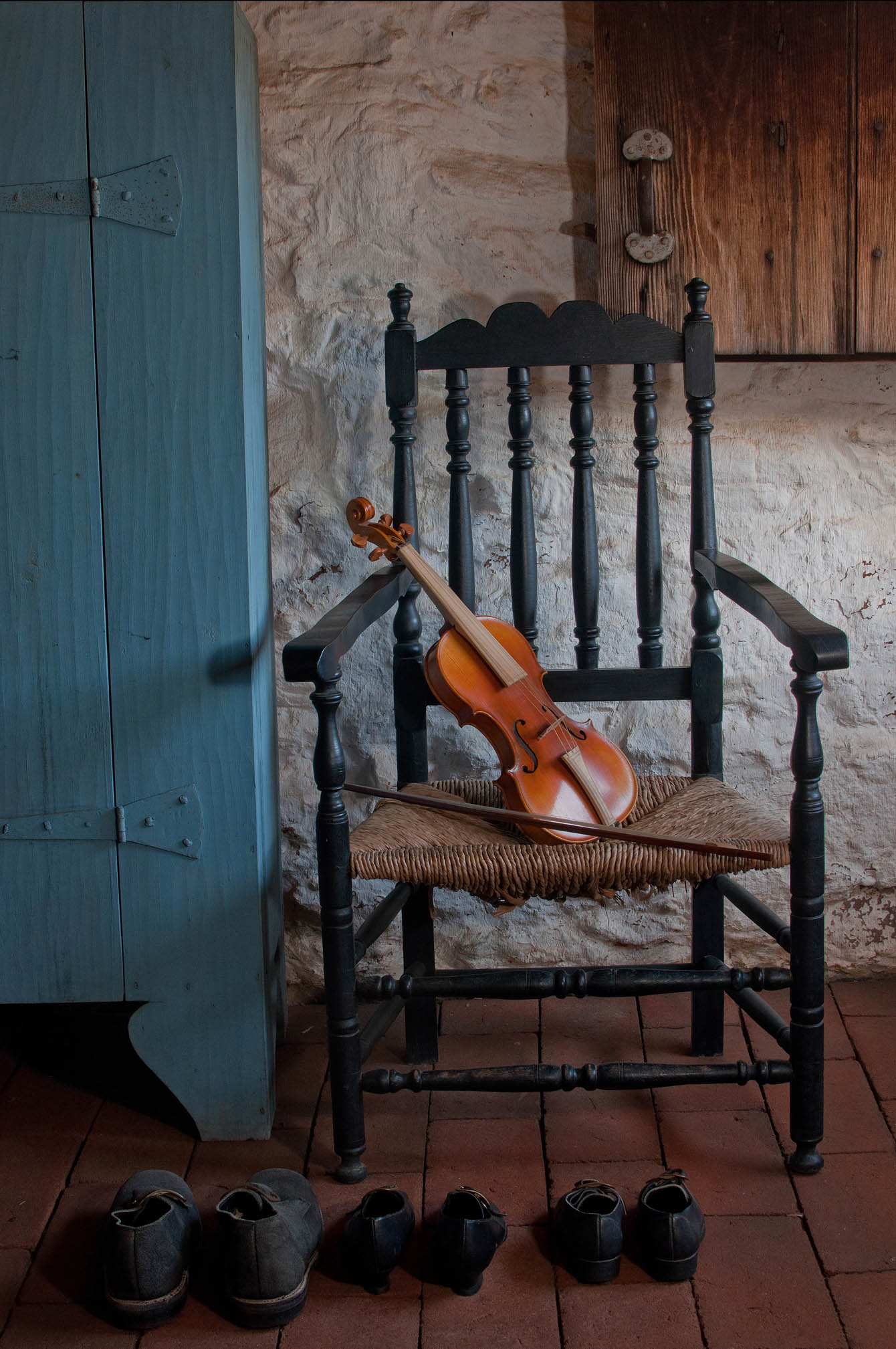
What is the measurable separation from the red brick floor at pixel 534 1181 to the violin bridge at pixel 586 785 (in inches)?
20.4

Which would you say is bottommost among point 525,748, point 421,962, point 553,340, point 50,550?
point 421,962

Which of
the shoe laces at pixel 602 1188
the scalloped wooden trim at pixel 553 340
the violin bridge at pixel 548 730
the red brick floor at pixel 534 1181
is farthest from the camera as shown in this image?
the scalloped wooden trim at pixel 553 340

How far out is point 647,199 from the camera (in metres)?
2.06

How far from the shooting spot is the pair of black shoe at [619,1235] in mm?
1509

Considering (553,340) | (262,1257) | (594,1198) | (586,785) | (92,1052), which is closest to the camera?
(262,1257)

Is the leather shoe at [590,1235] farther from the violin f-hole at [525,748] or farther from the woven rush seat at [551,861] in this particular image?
the violin f-hole at [525,748]

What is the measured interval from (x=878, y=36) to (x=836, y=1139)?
1.86 metres

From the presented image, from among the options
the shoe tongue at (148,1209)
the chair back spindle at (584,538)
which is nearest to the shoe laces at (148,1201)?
the shoe tongue at (148,1209)

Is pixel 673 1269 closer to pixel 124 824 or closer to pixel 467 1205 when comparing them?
pixel 467 1205

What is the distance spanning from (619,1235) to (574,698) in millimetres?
862

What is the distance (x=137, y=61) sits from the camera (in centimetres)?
167


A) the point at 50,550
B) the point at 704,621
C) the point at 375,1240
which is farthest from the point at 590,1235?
the point at 50,550

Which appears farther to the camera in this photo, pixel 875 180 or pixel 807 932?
pixel 875 180

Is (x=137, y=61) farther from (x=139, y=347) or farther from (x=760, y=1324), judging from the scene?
(x=760, y=1324)
